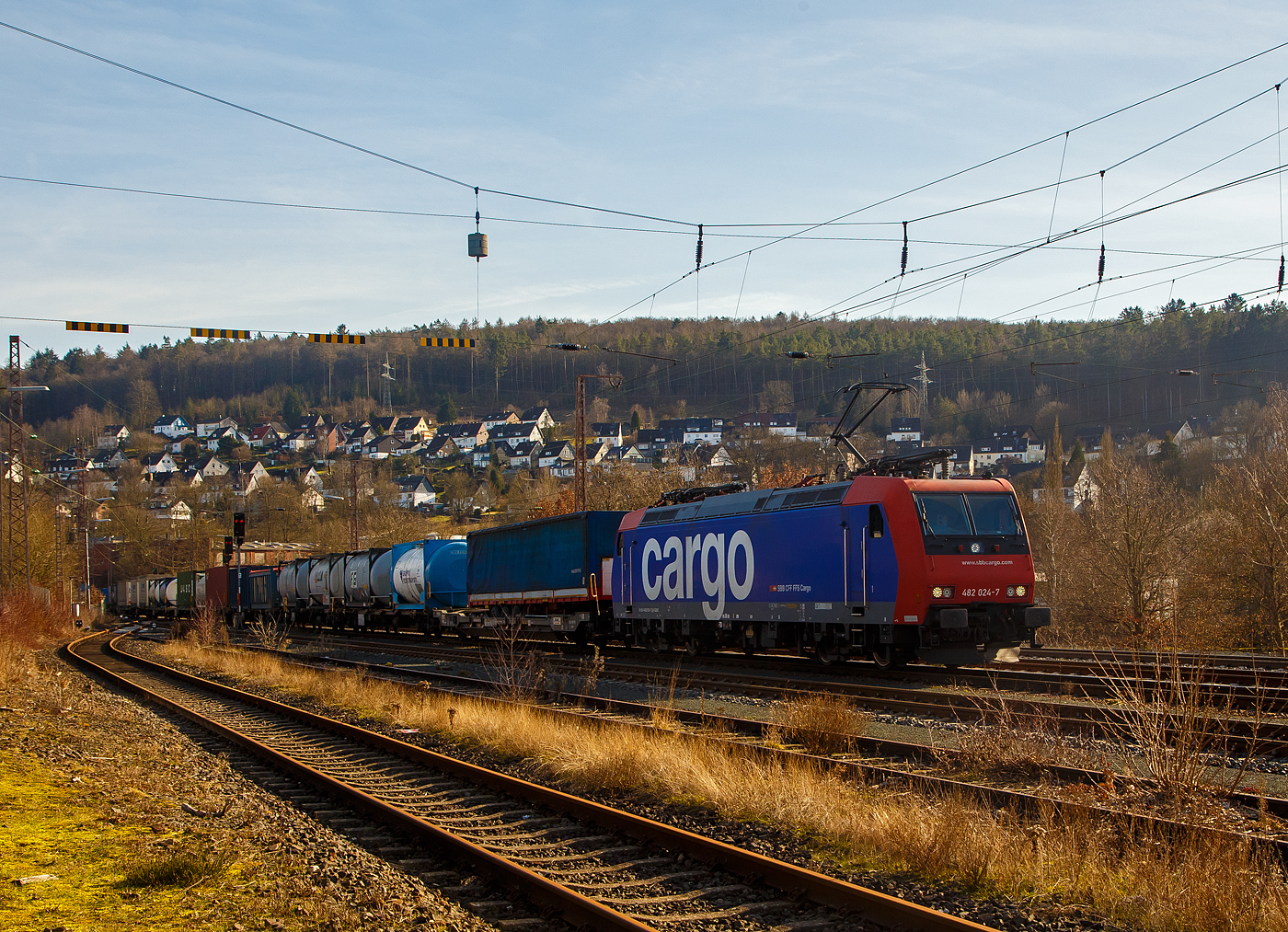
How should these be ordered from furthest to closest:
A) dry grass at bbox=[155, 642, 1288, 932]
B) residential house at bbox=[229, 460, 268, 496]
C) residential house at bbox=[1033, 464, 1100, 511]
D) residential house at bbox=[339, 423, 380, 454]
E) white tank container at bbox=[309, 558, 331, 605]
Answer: residential house at bbox=[339, 423, 380, 454] < residential house at bbox=[229, 460, 268, 496] < residential house at bbox=[1033, 464, 1100, 511] < white tank container at bbox=[309, 558, 331, 605] < dry grass at bbox=[155, 642, 1288, 932]

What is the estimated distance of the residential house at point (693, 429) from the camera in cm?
17462

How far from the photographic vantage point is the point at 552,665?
77.3ft

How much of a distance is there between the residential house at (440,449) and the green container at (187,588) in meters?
126

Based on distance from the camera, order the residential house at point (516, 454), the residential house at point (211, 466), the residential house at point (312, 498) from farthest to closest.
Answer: the residential house at point (516, 454) < the residential house at point (211, 466) < the residential house at point (312, 498)

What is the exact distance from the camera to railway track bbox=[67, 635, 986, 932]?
6.36 m

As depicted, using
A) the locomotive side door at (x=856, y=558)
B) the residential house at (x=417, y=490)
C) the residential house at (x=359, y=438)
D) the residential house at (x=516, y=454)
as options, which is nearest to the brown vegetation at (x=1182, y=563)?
the locomotive side door at (x=856, y=558)

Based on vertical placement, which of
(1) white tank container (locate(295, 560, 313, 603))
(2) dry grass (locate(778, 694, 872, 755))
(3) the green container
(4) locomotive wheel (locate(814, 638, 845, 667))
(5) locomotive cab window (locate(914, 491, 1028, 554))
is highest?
(5) locomotive cab window (locate(914, 491, 1028, 554))

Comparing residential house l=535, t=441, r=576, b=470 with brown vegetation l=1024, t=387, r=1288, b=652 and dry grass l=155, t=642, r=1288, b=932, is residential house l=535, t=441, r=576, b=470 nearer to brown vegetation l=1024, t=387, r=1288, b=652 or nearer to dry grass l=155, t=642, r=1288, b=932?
brown vegetation l=1024, t=387, r=1288, b=652

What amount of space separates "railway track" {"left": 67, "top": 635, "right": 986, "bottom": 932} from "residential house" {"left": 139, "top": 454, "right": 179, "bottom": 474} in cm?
19524

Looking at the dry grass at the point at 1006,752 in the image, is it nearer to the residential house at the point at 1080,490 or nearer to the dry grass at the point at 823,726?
the dry grass at the point at 823,726

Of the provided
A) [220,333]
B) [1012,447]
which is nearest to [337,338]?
[220,333]

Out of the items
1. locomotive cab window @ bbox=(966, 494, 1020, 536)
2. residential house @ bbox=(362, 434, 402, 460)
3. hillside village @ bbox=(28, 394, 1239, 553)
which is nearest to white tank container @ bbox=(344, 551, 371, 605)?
locomotive cab window @ bbox=(966, 494, 1020, 536)

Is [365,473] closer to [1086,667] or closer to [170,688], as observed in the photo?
[170,688]

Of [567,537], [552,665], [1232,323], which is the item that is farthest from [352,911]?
[1232,323]
